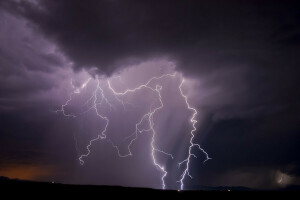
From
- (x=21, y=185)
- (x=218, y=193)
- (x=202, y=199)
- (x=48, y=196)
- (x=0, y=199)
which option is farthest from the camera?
(x=218, y=193)

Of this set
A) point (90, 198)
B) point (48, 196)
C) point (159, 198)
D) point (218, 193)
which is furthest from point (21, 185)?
point (218, 193)

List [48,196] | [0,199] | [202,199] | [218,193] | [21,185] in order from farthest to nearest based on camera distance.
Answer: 1. [218,193]
2. [202,199]
3. [21,185]
4. [48,196]
5. [0,199]

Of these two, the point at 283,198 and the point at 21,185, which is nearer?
the point at 21,185

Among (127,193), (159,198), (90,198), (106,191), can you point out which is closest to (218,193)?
(159,198)

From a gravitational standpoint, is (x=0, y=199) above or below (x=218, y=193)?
below

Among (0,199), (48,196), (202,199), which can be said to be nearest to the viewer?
(0,199)

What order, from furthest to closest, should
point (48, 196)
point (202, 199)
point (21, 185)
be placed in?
point (202, 199) < point (21, 185) < point (48, 196)

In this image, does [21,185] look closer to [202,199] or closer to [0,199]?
[0,199]

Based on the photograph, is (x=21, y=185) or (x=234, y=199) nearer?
(x=21, y=185)

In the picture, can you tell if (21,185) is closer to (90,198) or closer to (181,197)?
(90,198)
